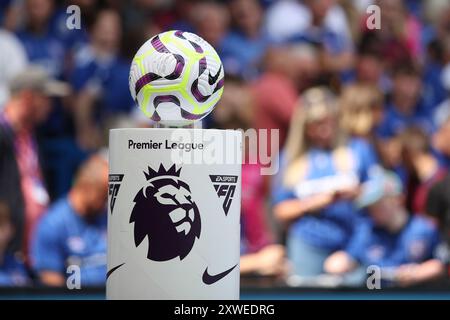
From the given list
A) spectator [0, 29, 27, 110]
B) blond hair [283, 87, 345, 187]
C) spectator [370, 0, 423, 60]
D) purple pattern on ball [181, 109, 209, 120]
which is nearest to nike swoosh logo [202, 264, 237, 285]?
purple pattern on ball [181, 109, 209, 120]

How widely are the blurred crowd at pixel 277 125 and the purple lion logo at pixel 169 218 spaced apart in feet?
12.5

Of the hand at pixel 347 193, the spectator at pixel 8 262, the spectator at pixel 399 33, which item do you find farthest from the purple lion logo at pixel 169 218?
the spectator at pixel 399 33

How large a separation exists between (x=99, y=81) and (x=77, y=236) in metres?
1.40

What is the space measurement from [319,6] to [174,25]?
51.0 inches

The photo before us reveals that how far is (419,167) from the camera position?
9016 mm

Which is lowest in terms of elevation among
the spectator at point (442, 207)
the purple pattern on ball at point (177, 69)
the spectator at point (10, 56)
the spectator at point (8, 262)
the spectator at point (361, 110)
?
the spectator at point (8, 262)

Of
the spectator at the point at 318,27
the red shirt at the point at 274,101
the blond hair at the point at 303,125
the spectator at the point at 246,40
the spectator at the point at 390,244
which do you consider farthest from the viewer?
the spectator at the point at 318,27

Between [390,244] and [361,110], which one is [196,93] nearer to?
[390,244]

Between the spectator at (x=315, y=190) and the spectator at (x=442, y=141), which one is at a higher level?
the spectator at (x=442, y=141)

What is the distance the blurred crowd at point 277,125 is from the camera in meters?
8.20

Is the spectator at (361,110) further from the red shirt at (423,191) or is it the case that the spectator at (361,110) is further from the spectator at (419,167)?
the red shirt at (423,191)

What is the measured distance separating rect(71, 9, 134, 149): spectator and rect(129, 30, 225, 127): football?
4.12 meters

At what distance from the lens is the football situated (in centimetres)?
439
